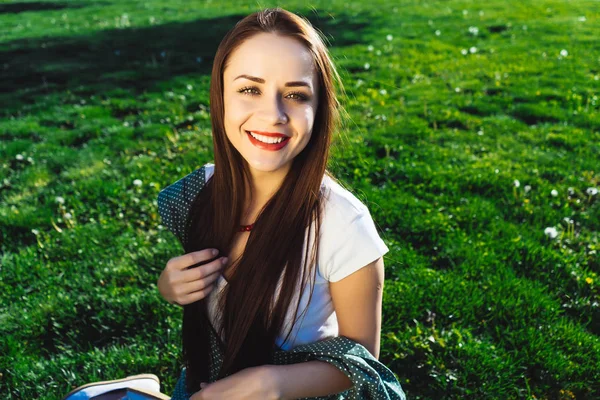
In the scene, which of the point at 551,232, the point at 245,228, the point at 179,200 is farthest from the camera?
the point at 551,232

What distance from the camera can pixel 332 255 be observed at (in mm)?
2016

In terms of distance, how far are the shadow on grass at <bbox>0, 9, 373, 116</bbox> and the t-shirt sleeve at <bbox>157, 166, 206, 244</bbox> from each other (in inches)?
214

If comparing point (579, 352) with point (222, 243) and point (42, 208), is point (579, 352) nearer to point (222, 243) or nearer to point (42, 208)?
point (222, 243)

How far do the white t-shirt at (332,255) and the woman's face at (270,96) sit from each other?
0.81ft

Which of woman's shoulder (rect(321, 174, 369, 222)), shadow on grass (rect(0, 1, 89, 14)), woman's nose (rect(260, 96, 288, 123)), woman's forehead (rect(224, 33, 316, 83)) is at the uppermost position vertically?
shadow on grass (rect(0, 1, 89, 14))

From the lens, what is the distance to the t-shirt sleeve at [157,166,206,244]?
2.38 meters

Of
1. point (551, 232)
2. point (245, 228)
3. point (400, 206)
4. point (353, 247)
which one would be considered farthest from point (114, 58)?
point (353, 247)

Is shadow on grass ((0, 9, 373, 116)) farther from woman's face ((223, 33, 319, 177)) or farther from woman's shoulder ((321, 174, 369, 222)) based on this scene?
woman's shoulder ((321, 174, 369, 222))

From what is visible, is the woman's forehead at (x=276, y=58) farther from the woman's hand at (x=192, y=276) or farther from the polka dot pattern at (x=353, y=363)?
the polka dot pattern at (x=353, y=363)

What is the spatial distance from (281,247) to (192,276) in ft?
1.11

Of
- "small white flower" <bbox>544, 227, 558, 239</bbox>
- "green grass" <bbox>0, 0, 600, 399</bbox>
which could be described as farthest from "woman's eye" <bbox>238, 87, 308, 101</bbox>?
"small white flower" <bbox>544, 227, 558, 239</bbox>

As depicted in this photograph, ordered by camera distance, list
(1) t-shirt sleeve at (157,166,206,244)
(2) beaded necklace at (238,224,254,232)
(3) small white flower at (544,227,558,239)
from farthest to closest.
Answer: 1. (3) small white flower at (544,227,558,239)
2. (1) t-shirt sleeve at (157,166,206,244)
3. (2) beaded necklace at (238,224,254,232)

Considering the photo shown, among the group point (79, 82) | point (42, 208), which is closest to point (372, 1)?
point (79, 82)

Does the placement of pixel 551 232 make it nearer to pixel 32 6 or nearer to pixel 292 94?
pixel 292 94
